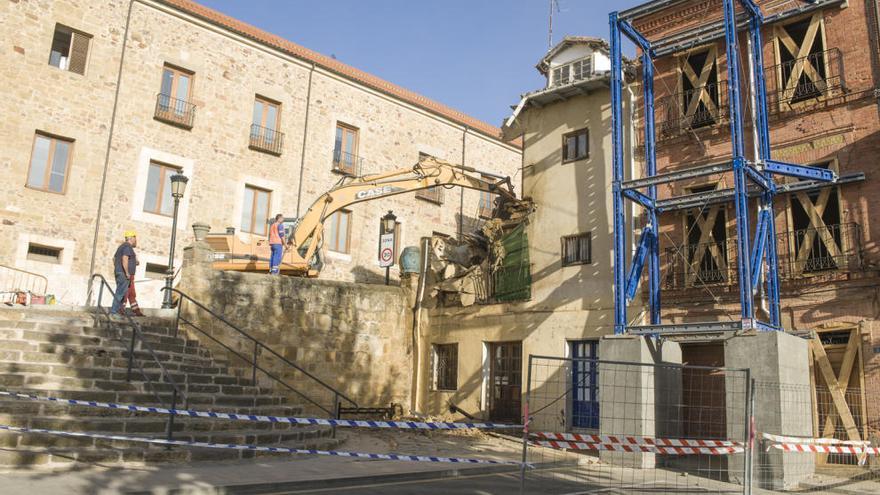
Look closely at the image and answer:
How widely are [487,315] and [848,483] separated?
31.0 ft

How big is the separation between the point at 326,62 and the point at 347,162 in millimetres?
3806

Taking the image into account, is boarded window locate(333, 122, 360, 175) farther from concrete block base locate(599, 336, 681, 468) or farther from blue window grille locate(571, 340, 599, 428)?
concrete block base locate(599, 336, 681, 468)

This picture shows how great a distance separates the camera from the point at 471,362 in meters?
18.5

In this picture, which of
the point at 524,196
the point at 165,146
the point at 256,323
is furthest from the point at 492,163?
the point at 256,323

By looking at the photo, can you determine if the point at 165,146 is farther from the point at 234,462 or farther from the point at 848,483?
the point at 848,483

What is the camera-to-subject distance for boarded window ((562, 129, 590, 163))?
17375mm

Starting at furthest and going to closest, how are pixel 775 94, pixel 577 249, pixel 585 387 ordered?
pixel 577 249, pixel 585 387, pixel 775 94

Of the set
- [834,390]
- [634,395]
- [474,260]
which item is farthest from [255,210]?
[834,390]

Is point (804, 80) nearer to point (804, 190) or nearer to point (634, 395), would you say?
point (804, 190)

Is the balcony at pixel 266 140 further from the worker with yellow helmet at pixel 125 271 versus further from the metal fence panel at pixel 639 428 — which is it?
the metal fence panel at pixel 639 428

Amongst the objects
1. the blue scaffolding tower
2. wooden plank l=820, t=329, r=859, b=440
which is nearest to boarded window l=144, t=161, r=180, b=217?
the blue scaffolding tower

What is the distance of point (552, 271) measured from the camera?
17.3m

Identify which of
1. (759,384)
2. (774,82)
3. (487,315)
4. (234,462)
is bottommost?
(234,462)

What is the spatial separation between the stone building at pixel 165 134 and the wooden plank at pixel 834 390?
633 inches
